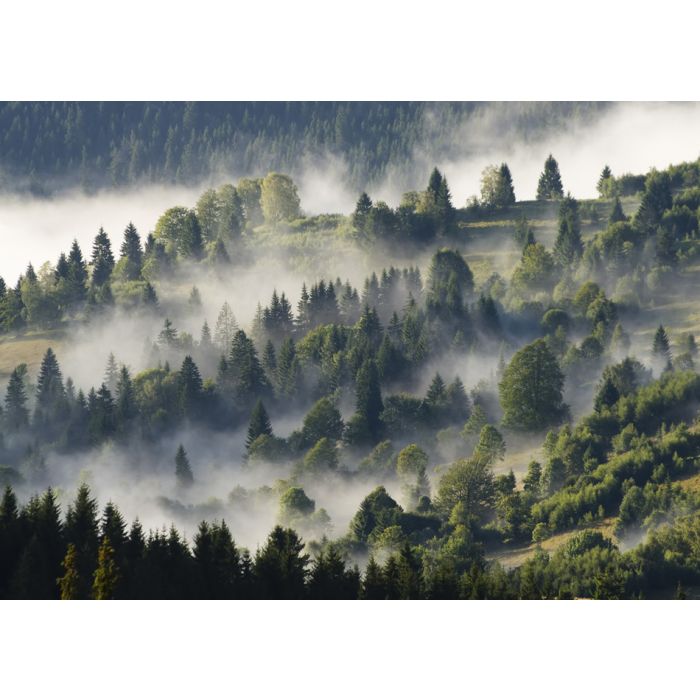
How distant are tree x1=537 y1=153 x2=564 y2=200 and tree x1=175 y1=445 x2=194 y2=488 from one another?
47.8 m

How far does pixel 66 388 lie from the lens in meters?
150

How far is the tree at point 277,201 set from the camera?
566ft

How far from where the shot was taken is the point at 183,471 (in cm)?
13825

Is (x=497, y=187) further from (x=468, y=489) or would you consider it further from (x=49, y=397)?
(x=49, y=397)

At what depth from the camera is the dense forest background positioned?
16400 centimetres

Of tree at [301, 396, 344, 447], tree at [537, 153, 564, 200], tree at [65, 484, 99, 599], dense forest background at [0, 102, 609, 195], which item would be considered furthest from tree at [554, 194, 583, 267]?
tree at [65, 484, 99, 599]

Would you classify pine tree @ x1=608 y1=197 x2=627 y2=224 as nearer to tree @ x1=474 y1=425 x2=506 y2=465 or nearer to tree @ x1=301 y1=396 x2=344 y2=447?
tree @ x1=474 y1=425 x2=506 y2=465

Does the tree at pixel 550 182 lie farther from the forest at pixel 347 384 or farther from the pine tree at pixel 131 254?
the pine tree at pixel 131 254

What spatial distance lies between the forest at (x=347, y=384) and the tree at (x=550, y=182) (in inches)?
16.1

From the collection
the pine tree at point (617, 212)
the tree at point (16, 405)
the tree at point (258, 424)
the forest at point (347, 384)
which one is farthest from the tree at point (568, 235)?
the tree at point (16, 405)

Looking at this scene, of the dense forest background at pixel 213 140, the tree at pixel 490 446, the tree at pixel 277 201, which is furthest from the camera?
the tree at pixel 277 201

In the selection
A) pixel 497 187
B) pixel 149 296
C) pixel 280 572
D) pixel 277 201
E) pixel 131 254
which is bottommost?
pixel 280 572

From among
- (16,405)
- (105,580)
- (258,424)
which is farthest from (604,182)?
(105,580)

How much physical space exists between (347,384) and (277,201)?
28641mm
